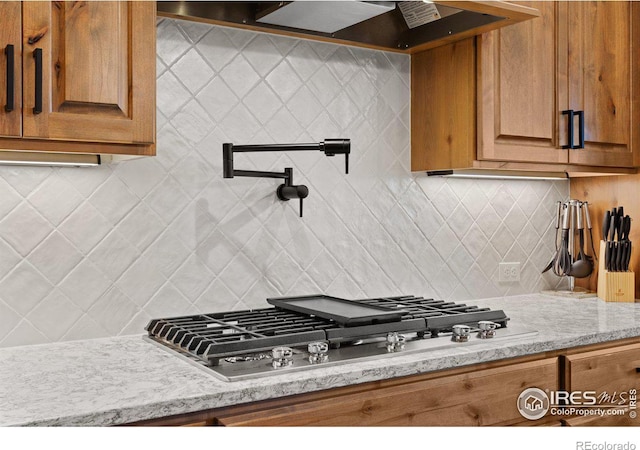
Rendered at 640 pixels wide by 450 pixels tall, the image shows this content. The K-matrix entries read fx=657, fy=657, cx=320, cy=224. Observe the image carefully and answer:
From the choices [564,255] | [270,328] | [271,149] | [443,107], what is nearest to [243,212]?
[271,149]

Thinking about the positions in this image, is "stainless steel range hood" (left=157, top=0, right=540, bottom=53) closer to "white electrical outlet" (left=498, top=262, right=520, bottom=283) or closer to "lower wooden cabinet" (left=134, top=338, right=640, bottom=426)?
"white electrical outlet" (left=498, top=262, right=520, bottom=283)

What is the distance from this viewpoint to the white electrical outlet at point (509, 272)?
2.76 metres

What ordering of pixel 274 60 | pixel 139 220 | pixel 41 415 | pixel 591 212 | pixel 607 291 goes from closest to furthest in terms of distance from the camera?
pixel 41 415
pixel 139 220
pixel 274 60
pixel 607 291
pixel 591 212

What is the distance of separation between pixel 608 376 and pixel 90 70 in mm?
1708

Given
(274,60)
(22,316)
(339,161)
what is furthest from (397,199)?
(22,316)

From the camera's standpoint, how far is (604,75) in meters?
2.63

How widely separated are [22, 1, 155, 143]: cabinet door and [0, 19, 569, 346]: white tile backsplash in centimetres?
38

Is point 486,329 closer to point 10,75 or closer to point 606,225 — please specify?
point 606,225

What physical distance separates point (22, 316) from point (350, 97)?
4.33 feet

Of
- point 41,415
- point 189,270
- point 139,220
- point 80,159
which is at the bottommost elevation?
point 41,415

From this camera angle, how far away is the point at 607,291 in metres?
2.64

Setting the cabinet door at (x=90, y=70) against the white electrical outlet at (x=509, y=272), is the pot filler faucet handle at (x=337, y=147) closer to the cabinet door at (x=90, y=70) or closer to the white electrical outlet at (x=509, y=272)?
the cabinet door at (x=90, y=70)

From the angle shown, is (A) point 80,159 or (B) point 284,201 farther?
(B) point 284,201

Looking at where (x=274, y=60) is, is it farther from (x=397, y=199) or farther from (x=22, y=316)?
(x=22, y=316)
